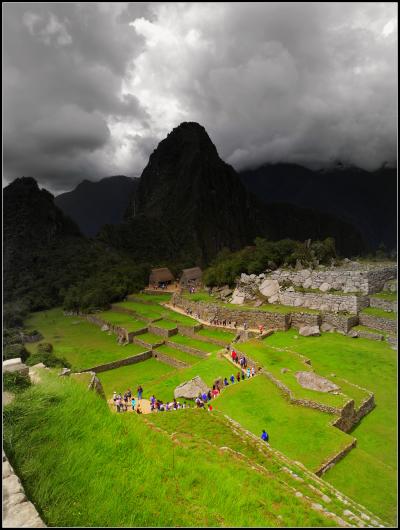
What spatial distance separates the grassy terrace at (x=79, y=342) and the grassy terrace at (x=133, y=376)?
183cm

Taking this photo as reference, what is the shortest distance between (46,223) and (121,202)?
2415 inches

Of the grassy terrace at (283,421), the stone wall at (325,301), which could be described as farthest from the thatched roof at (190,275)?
the grassy terrace at (283,421)

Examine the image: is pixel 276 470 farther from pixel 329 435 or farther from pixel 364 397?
pixel 364 397

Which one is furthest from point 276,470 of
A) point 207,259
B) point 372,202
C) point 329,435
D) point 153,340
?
point 372,202

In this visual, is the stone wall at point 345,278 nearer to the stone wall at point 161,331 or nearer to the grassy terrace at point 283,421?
the stone wall at point 161,331

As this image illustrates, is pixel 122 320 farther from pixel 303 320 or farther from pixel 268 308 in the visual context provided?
pixel 303 320

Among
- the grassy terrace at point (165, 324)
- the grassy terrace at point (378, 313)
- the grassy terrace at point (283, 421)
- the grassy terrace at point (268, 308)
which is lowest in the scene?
the grassy terrace at point (165, 324)

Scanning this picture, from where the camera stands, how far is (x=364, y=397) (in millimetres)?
12852

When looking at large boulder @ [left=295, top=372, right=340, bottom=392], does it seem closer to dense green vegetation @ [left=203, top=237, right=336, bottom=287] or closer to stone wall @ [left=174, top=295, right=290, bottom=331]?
stone wall @ [left=174, top=295, right=290, bottom=331]

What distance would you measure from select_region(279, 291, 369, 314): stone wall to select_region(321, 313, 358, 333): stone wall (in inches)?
37.9

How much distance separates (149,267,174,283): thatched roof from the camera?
57.4m

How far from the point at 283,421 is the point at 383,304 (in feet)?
50.9

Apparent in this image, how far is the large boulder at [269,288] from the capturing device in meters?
29.1

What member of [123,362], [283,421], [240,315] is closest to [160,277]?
[240,315]
